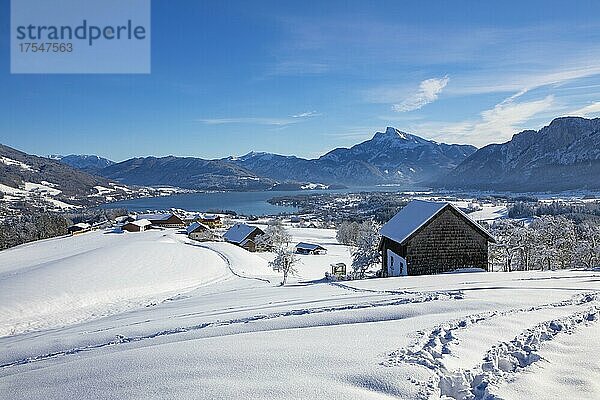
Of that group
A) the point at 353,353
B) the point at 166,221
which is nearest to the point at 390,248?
the point at 353,353

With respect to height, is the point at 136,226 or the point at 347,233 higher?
the point at 136,226

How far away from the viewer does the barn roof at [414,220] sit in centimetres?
2261

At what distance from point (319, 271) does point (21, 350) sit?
113ft

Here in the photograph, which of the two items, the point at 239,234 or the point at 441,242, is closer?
the point at 441,242

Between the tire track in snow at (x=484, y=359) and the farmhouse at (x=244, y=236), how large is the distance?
211 ft

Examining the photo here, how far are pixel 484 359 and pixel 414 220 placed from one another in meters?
18.2

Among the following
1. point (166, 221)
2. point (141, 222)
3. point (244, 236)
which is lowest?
point (244, 236)

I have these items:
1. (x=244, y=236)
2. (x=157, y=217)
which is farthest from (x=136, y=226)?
(x=244, y=236)

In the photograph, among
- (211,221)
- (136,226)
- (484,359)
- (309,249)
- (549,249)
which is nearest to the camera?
(484,359)

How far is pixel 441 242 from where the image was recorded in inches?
906

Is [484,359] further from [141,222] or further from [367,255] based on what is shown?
[141,222]

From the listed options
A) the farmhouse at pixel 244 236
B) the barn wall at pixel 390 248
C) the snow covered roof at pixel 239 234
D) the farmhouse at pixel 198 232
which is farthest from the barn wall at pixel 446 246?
the farmhouse at pixel 198 232

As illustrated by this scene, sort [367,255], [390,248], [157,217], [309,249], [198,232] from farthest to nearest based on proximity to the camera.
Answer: [157,217], [198,232], [309,249], [367,255], [390,248]

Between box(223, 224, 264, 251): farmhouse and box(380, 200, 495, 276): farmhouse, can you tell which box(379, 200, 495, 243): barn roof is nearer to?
box(380, 200, 495, 276): farmhouse
